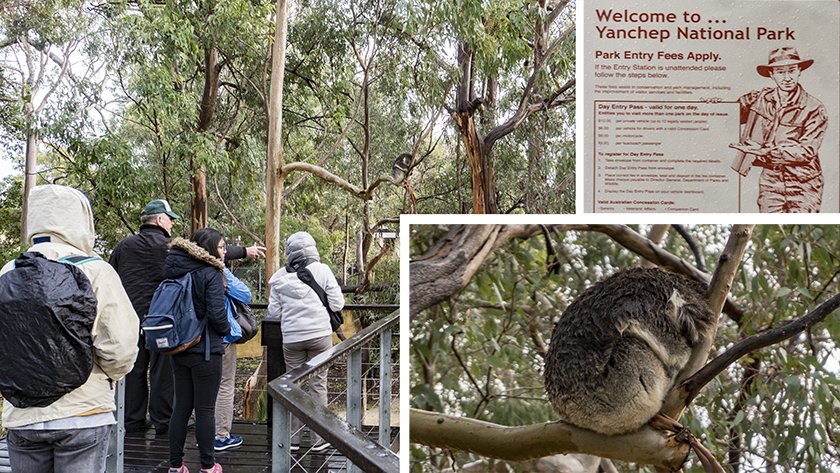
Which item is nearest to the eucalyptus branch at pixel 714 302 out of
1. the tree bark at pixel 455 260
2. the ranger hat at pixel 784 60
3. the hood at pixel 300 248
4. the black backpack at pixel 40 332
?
the tree bark at pixel 455 260

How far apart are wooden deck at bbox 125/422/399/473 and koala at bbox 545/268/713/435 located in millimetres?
2363

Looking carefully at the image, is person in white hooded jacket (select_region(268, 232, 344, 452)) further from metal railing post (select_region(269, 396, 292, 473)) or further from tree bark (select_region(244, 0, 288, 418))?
tree bark (select_region(244, 0, 288, 418))

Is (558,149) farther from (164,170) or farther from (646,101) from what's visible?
(646,101)

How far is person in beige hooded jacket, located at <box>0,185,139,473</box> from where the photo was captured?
1.79 m

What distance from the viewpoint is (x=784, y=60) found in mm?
1768

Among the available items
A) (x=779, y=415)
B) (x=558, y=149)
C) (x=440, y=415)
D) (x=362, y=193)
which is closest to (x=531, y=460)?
(x=440, y=415)

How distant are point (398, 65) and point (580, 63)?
755 centimetres

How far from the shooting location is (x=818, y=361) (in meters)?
0.82

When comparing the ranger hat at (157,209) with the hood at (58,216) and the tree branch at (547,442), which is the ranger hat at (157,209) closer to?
the hood at (58,216)

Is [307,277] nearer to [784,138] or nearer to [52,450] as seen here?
[52,450]

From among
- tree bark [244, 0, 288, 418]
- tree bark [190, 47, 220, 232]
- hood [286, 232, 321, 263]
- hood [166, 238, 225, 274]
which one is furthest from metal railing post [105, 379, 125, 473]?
tree bark [190, 47, 220, 232]

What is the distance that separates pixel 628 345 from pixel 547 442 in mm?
168

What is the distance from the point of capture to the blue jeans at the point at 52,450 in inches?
70.6

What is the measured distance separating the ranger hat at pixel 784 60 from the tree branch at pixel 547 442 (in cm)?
125
